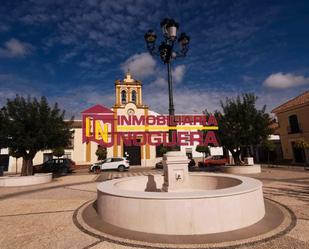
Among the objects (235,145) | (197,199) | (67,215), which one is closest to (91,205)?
(67,215)

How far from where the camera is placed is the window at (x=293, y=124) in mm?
21833

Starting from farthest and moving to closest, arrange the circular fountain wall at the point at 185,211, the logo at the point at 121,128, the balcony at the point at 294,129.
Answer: the logo at the point at 121,128 → the balcony at the point at 294,129 → the circular fountain wall at the point at 185,211

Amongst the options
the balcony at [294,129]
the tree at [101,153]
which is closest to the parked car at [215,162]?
the balcony at [294,129]

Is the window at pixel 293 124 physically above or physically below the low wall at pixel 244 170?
above

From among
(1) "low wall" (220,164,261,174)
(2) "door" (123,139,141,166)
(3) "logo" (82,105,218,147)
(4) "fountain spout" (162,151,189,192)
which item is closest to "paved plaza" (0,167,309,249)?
(4) "fountain spout" (162,151,189,192)

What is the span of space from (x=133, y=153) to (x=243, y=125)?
16.4m

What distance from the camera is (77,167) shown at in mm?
26141

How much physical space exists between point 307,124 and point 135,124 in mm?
Result: 19076

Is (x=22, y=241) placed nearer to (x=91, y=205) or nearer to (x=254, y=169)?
(x=91, y=205)

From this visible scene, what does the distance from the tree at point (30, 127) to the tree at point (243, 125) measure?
39.3ft

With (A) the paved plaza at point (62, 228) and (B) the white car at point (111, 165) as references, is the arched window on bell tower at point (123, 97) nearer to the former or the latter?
(B) the white car at point (111, 165)

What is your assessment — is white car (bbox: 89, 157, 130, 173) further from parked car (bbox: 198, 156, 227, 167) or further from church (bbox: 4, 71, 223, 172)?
parked car (bbox: 198, 156, 227, 167)

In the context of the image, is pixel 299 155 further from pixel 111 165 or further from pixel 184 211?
pixel 184 211

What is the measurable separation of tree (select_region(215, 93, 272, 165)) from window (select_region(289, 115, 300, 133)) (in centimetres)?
869
